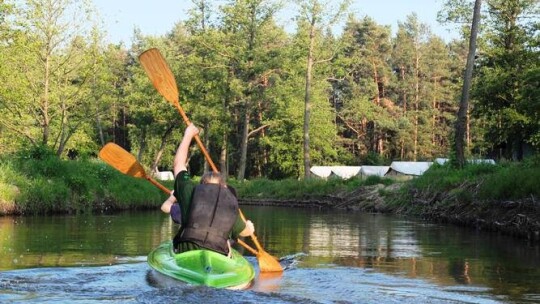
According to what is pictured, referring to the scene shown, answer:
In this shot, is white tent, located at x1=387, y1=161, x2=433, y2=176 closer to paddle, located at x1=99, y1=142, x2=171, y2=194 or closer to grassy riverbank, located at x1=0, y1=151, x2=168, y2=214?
grassy riverbank, located at x1=0, y1=151, x2=168, y2=214

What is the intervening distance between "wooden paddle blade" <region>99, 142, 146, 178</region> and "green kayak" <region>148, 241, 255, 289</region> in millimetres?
3153

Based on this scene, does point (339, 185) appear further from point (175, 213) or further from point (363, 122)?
point (363, 122)

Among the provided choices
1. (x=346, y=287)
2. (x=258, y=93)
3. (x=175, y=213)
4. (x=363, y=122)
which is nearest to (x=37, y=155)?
(x=175, y=213)

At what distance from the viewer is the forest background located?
99.7ft

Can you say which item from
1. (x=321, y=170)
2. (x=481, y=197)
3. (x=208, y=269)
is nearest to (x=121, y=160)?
(x=208, y=269)

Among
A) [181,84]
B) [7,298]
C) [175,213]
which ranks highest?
[181,84]

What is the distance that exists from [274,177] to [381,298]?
5532cm

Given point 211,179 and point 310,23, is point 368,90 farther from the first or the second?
point 211,179

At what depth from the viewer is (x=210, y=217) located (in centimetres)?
773

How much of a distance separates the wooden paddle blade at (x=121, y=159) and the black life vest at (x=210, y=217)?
3.35m

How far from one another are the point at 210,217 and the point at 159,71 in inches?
186

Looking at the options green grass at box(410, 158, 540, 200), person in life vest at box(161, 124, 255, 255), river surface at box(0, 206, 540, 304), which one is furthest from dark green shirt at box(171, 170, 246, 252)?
green grass at box(410, 158, 540, 200)

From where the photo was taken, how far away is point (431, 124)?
71.9 m

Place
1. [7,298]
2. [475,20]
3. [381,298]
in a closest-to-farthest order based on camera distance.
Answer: [7,298] → [381,298] → [475,20]
